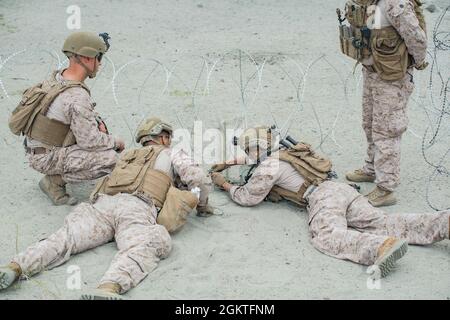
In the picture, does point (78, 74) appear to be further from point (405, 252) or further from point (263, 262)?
point (405, 252)

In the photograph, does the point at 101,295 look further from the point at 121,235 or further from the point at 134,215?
the point at 134,215

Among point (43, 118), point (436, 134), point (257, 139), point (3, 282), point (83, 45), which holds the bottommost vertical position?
point (3, 282)

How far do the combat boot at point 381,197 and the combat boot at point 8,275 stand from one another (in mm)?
2804

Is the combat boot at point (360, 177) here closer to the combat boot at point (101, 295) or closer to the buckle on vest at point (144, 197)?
the buckle on vest at point (144, 197)

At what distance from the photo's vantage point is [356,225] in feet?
17.0

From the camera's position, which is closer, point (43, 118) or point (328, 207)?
point (328, 207)

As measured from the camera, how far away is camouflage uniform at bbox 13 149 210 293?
4.57 m

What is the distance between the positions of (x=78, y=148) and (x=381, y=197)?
2482mm

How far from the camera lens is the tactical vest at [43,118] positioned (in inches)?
217

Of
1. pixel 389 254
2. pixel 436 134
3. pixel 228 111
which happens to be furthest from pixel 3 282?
pixel 436 134

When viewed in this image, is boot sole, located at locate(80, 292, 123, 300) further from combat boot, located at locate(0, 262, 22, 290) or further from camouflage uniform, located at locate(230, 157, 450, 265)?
camouflage uniform, located at locate(230, 157, 450, 265)

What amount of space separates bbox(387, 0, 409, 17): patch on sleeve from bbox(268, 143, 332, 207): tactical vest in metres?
1.20

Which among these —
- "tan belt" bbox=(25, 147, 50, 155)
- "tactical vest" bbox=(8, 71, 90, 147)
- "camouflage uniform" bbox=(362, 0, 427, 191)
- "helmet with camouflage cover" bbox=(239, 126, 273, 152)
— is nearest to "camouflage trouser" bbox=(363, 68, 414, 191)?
"camouflage uniform" bbox=(362, 0, 427, 191)

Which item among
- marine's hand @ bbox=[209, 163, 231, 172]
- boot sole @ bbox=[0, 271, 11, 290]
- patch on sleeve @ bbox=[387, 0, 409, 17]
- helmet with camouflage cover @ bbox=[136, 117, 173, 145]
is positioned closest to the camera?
boot sole @ bbox=[0, 271, 11, 290]
